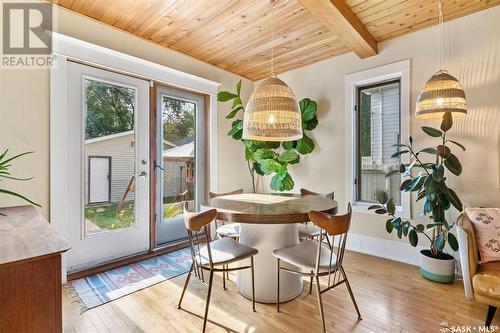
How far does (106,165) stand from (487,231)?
346 cm

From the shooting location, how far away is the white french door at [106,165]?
8.09ft

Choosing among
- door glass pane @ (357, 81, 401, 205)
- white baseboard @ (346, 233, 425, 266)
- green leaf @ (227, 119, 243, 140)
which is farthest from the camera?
green leaf @ (227, 119, 243, 140)

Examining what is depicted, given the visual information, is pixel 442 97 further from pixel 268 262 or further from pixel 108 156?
pixel 108 156

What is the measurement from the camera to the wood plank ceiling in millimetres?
2332

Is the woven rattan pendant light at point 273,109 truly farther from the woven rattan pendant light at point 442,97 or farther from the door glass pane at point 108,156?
the door glass pane at point 108,156

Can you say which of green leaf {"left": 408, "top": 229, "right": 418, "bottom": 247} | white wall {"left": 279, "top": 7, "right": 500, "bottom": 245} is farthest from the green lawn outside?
green leaf {"left": 408, "top": 229, "right": 418, "bottom": 247}

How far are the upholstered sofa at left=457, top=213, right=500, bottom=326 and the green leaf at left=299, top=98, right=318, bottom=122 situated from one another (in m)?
2.05

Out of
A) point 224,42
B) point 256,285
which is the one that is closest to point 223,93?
point 224,42

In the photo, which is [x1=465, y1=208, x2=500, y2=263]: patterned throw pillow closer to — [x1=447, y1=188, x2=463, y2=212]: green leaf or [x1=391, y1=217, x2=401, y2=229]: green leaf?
[x1=447, y1=188, x2=463, y2=212]: green leaf

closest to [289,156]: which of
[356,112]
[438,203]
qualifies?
[356,112]

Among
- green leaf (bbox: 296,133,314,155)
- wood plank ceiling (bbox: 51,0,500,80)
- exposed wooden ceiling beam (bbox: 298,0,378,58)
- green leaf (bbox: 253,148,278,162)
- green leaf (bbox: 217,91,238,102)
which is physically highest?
wood plank ceiling (bbox: 51,0,500,80)

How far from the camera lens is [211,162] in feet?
12.0

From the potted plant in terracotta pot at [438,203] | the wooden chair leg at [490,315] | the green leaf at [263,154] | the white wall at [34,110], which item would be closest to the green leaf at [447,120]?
the potted plant in terracotta pot at [438,203]

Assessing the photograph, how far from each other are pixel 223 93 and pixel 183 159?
1.06 m
